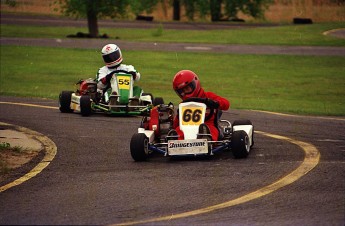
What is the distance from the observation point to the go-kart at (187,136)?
1251 centimetres

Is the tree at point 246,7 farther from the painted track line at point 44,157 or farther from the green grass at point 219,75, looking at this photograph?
the painted track line at point 44,157

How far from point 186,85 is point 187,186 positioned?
3.22m

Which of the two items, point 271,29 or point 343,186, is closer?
point 343,186

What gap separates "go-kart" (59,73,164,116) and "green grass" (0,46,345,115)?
3.24m

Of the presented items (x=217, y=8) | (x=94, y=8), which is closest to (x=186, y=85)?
(x=94, y=8)

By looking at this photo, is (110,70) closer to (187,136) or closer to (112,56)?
(112,56)

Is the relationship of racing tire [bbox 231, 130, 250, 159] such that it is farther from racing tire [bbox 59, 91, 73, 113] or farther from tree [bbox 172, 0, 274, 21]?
tree [bbox 172, 0, 274, 21]

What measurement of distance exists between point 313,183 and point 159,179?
5.85ft

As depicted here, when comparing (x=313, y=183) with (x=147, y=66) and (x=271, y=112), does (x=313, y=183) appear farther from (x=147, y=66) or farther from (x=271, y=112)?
(x=147, y=66)

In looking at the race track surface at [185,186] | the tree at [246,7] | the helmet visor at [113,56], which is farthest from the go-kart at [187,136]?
the tree at [246,7]

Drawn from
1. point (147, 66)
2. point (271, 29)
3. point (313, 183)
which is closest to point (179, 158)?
point (313, 183)

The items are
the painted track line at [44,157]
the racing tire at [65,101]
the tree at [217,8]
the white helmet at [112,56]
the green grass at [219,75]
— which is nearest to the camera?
the painted track line at [44,157]

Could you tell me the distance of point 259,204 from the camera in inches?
371

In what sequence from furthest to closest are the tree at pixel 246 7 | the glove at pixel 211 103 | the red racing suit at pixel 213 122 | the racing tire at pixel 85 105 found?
the tree at pixel 246 7 < the racing tire at pixel 85 105 < the glove at pixel 211 103 < the red racing suit at pixel 213 122
